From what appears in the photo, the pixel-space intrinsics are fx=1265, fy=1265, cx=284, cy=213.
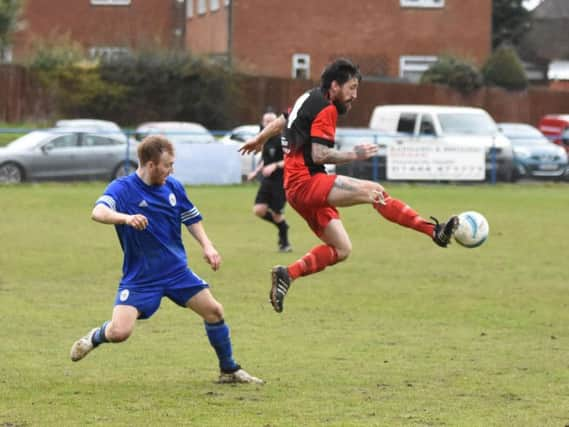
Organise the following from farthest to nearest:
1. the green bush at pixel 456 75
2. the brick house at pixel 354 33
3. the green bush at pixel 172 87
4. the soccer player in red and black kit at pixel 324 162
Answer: the brick house at pixel 354 33 → the green bush at pixel 456 75 → the green bush at pixel 172 87 → the soccer player in red and black kit at pixel 324 162

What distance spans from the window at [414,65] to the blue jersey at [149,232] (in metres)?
41.9

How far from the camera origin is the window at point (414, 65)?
49.2 metres

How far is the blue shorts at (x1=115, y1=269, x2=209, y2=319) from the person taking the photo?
7.78 metres

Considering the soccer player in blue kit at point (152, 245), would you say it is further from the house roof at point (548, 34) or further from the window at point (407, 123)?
the house roof at point (548, 34)

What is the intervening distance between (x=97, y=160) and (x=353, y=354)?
21.1 meters

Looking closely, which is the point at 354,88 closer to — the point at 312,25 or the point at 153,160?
the point at 153,160

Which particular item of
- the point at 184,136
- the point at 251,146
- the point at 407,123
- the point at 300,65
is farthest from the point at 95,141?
the point at 251,146

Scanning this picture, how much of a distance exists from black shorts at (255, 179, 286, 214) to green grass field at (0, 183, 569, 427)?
2.28ft

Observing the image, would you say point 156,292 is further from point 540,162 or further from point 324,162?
point 540,162

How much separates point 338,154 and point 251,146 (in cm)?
99

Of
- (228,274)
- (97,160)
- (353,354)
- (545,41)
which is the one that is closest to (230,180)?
(97,160)

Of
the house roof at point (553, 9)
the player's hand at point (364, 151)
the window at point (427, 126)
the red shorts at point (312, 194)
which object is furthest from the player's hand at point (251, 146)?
the house roof at point (553, 9)

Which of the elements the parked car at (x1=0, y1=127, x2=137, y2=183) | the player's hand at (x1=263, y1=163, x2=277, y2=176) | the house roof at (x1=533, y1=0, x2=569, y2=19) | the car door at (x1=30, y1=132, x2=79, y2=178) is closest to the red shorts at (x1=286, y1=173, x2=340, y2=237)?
the player's hand at (x1=263, y1=163, x2=277, y2=176)

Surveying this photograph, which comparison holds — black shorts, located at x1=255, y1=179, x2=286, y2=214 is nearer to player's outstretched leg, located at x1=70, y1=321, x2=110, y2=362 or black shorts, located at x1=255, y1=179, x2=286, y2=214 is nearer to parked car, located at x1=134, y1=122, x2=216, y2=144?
player's outstretched leg, located at x1=70, y1=321, x2=110, y2=362
